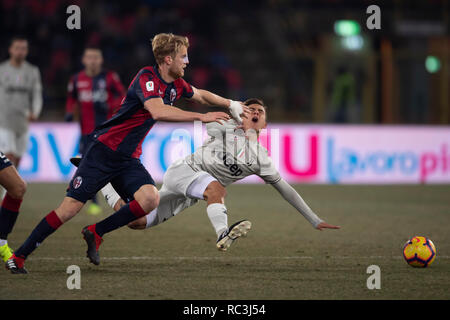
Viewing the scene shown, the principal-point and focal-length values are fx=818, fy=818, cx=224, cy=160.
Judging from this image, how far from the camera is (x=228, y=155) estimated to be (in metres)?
6.63

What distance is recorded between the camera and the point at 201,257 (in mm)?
6531

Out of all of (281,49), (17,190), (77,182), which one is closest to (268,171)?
(77,182)

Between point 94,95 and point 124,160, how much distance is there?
14.3 ft

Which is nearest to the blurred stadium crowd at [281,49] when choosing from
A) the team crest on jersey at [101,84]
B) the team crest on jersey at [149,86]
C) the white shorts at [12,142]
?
the white shorts at [12,142]

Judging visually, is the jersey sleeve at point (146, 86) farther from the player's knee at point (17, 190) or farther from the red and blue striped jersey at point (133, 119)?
the player's knee at point (17, 190)

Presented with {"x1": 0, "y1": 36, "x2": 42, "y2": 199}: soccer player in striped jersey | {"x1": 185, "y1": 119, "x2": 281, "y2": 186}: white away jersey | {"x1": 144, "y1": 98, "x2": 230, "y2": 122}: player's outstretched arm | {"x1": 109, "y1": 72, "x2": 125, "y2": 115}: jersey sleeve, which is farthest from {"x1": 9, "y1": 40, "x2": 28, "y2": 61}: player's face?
{"x1": 144, "y1": 98, "x2": 230, "y2": 122}: player's outstretched arm

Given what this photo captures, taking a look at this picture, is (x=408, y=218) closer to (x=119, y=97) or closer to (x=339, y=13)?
(x=119, y=97)

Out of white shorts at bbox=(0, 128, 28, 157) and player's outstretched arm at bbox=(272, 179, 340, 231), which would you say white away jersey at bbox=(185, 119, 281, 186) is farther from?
white shorts at bbox=(0, 128, 28, 157)

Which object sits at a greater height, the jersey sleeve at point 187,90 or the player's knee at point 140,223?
the jersey sleeve at point 187,90

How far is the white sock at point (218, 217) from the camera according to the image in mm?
6055

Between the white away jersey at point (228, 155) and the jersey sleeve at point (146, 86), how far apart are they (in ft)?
3.50

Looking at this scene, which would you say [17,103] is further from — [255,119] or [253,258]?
[253,258]

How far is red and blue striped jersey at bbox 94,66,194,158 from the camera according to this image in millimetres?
5656
